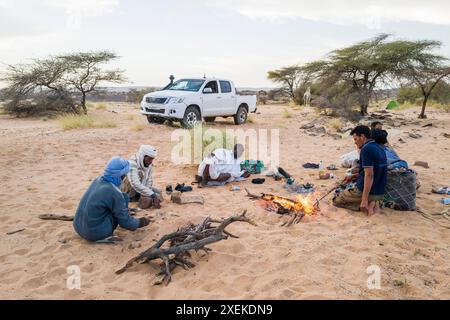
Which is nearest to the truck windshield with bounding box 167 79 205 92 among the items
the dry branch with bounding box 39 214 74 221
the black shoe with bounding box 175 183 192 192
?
the black shoe with bounding box 175 183 192 192

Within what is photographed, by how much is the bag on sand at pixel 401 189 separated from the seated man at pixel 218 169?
291cm

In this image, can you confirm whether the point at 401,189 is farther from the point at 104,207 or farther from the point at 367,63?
the point at 367,63

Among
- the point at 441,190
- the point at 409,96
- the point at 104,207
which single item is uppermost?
the point at 409,96

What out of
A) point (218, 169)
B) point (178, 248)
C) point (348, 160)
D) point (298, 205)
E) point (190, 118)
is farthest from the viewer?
point (190, 118)

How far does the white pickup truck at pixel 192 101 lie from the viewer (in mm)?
13062

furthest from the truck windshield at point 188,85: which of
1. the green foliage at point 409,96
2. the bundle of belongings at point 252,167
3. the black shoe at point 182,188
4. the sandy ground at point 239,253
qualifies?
the green foliage at point 409,96

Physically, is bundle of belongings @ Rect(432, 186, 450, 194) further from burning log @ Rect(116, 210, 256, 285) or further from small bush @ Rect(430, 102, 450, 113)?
small bush @ Rect(430, 102, 450, 113)

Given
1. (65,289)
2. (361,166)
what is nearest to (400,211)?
(361,166)

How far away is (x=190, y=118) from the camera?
44.2 ft

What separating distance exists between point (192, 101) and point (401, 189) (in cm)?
880

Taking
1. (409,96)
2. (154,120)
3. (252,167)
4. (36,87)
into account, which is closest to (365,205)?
(252,167)
